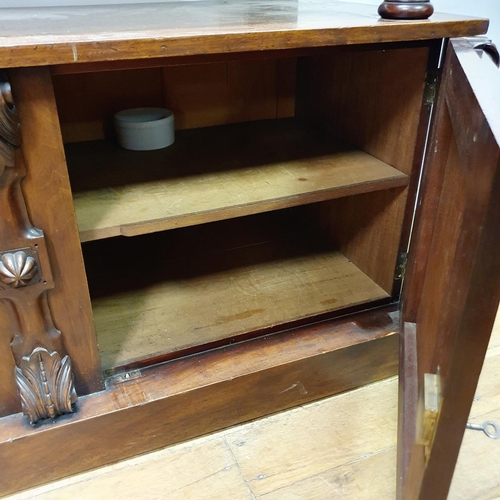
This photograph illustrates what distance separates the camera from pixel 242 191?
869mm

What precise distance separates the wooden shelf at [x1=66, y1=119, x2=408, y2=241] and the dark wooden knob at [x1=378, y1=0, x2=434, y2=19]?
0.26 meters

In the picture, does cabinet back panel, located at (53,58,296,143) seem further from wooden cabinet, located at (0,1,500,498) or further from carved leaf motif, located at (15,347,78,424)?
carved leaf motif, located at (15,347,78,424)

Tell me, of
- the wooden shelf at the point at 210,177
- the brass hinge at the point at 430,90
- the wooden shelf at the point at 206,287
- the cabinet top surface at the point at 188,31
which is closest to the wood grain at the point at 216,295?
the wooden shelf at the point at 206,287

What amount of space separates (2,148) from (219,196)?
356 millimetres

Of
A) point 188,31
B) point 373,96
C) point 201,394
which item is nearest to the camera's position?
point 188,31

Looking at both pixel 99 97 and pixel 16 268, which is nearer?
pixel 16 268

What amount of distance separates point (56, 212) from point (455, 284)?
0.49m

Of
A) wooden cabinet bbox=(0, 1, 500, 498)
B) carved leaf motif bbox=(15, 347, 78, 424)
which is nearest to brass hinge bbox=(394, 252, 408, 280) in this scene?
wooden cabinet bbox=(0, 1, 500, 498)

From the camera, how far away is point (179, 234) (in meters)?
1.33

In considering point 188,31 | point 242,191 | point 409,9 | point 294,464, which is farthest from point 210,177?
point 294,464

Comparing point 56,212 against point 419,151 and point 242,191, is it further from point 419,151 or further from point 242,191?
point 419,151

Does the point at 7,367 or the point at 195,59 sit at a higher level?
the point at 195,59

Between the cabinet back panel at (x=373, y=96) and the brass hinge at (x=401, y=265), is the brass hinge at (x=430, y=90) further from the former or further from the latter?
the brass hinge at (x=401, y=265)

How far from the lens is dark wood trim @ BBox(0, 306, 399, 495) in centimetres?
79
